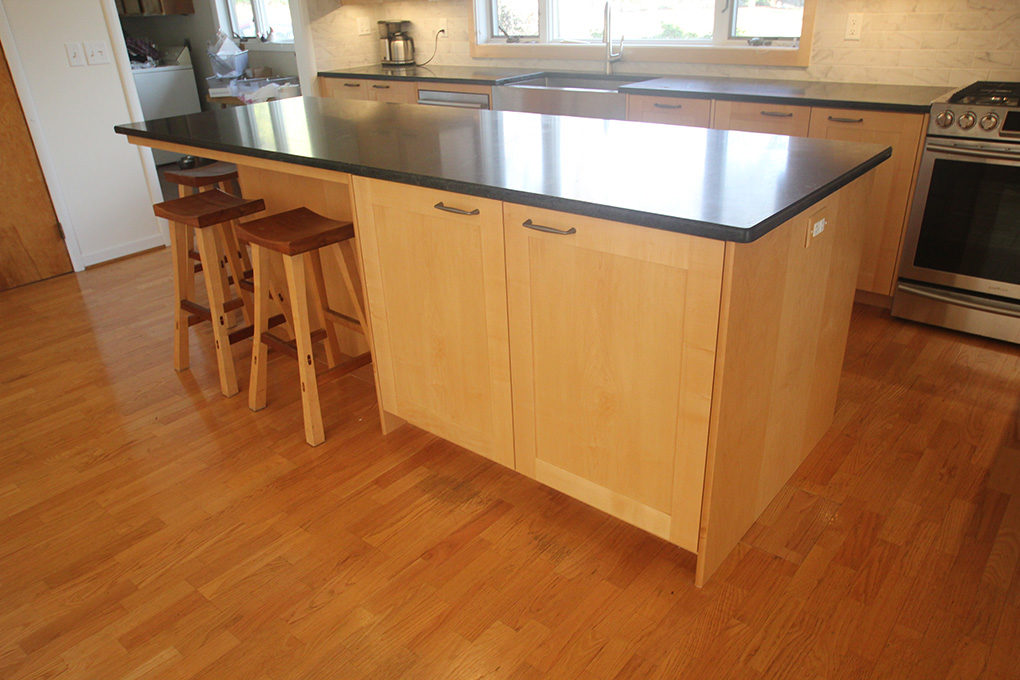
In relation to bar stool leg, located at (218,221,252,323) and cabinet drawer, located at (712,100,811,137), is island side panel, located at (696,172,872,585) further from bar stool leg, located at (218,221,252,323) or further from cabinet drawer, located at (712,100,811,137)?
bar stool leg, located at (218,221,252,323)

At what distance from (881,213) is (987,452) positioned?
1.28 meters

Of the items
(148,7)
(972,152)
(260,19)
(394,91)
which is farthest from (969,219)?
(148,7)

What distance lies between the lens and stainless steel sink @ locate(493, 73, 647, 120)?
387 cm

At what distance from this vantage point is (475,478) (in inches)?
89.7

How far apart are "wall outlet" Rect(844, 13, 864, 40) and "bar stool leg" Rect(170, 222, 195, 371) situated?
124 inches

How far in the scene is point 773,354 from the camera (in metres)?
1.75

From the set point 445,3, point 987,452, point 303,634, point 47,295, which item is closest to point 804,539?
point 987,452

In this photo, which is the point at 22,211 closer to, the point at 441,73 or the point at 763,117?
the point at 441,73

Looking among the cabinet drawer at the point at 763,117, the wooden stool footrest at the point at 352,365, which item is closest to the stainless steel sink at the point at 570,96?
the cabinet drawer at the point at 763,117

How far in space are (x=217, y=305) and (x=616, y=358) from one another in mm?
1717

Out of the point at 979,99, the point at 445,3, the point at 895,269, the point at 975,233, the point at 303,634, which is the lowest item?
the point at 303,634

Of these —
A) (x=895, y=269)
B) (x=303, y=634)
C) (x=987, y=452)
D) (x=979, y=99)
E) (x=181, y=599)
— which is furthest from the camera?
(x=895, y=269)

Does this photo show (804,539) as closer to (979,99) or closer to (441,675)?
(441,675)

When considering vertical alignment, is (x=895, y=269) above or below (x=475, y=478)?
above
